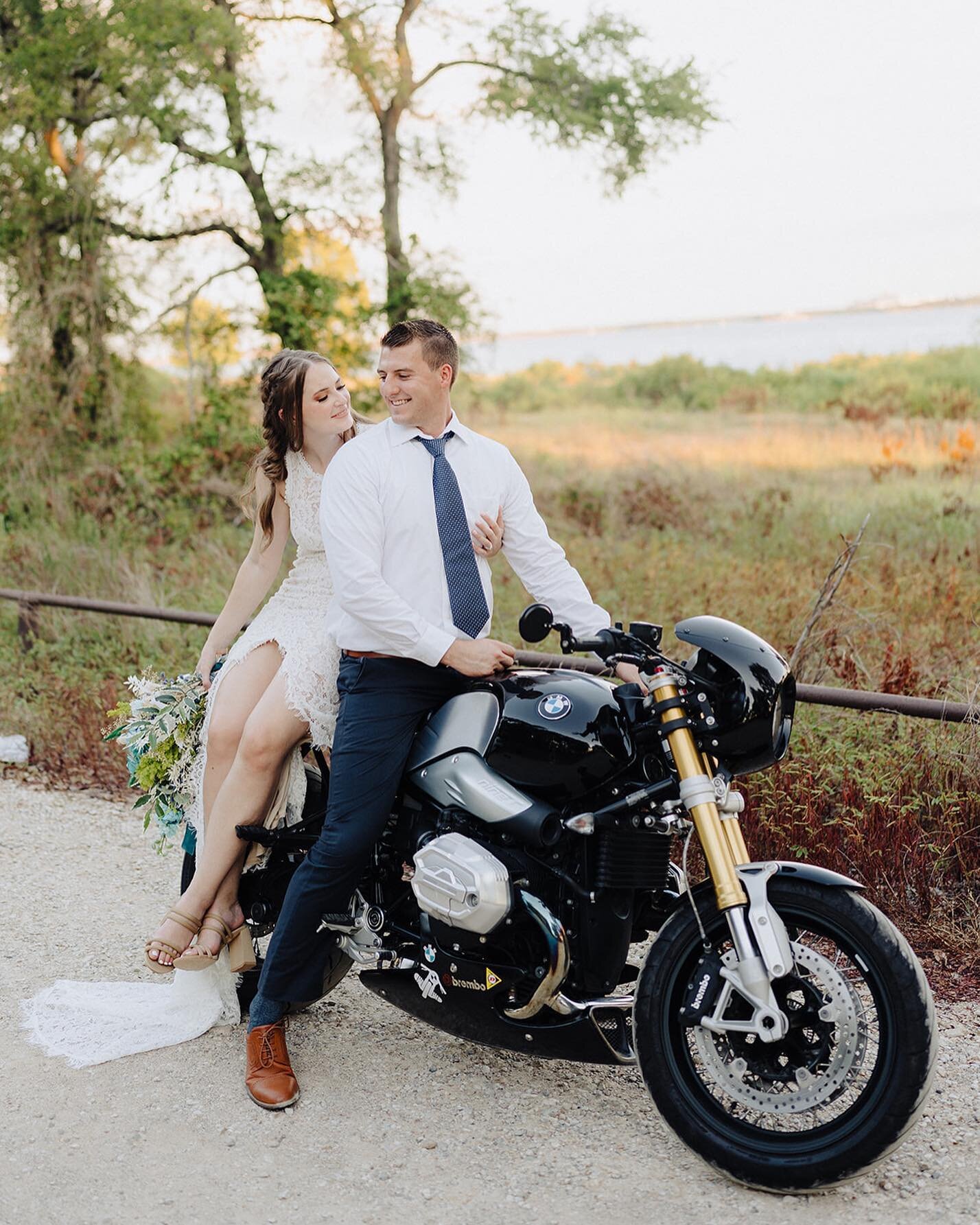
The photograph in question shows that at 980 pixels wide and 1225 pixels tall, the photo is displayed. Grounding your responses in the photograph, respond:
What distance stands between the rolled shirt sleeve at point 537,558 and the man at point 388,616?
5cm

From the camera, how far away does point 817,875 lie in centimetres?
292

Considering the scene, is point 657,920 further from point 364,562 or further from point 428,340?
point 428,340

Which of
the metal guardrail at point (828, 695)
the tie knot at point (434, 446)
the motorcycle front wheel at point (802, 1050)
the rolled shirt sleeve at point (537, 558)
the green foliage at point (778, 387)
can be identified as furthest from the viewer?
the green foliage at point (778, 387)

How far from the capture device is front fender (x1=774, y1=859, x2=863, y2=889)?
2.88 m

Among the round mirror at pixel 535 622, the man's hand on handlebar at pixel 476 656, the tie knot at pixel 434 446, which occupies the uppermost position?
the tie knot at pixel 434 446

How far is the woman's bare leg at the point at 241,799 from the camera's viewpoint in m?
3.69

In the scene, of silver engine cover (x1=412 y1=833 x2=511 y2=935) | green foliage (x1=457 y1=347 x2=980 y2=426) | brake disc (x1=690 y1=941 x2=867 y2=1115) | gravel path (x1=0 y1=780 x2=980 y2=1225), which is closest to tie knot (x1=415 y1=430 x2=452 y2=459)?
silver engine cover (x1=412 y1=833 x2=511 y2=935)

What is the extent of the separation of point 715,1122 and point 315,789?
1.55 m

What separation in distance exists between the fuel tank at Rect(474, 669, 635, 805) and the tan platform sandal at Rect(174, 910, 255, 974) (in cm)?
116

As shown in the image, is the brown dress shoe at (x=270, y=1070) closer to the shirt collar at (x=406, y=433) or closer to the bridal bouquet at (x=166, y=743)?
the bridal bouquet at (x=166, y=743)

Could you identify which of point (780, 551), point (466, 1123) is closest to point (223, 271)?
point (780, 551)

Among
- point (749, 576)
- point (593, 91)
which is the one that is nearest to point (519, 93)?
point (593, 91)

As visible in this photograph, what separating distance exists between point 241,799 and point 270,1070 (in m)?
0.78

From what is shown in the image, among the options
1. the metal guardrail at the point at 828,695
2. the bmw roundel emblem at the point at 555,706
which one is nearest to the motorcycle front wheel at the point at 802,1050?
the bmw roundel emblem at the point at 555,706
